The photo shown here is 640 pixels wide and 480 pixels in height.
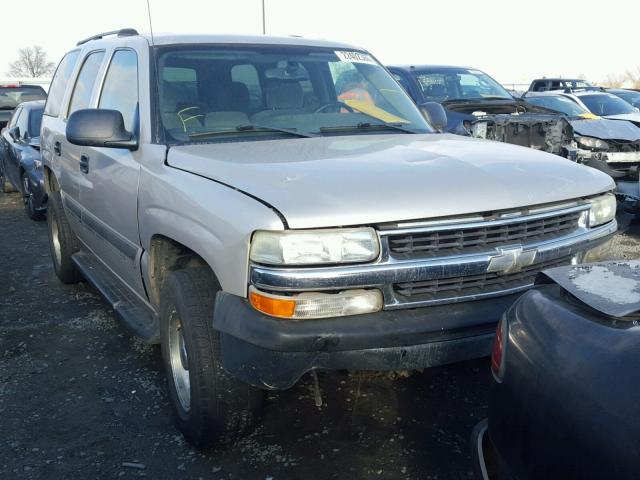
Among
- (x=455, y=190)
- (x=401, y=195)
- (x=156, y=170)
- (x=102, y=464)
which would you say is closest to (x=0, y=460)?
(x=102, y=464)

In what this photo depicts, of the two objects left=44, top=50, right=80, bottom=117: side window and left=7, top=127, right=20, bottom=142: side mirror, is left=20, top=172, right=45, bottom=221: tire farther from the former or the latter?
left=44, top=50, right=80, bottom=117: side window

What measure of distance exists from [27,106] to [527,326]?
28.7 ft

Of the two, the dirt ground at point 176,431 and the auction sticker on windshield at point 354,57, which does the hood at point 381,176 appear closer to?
the auction sticker on windshield at point 354,57

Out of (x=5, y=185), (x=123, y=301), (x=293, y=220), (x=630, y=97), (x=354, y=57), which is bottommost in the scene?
(x=5, y=185)

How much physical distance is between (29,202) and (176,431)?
6295 millimetres

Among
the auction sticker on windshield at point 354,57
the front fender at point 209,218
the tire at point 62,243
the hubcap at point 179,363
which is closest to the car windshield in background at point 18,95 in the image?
the tire at point 62,243

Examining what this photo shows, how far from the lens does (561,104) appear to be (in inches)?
438

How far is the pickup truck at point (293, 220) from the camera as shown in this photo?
2312 millimetres

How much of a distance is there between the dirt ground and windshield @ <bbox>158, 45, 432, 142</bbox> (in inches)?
56.3

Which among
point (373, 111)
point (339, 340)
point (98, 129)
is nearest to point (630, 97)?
point (373, 111)

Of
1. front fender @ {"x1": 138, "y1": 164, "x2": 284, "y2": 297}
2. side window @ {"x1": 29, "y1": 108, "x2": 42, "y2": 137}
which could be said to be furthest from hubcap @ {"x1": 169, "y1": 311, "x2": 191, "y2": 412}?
side window @ {"x1": 29, "y1": 108, "x2": 42, "y2": 137}

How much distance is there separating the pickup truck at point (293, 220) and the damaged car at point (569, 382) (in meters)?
0.56

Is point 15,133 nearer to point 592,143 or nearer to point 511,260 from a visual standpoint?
point 592,143

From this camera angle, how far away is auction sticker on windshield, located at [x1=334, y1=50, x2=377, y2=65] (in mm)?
4137
